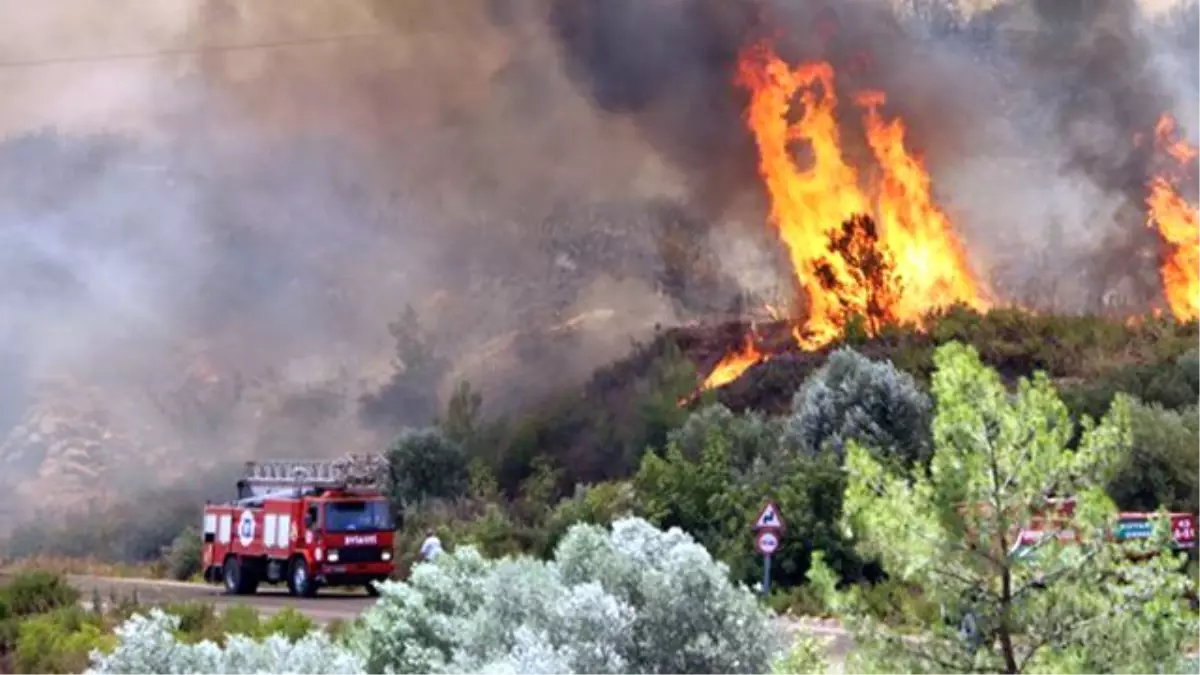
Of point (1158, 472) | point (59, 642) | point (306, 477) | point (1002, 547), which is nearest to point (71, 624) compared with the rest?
point (59, 642)

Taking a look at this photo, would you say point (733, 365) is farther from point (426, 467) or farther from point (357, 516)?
point (357, 516)

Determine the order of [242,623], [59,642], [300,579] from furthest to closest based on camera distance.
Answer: [300,579] → [59,642] → [242,623]

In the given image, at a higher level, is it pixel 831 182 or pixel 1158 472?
pixel 831 182

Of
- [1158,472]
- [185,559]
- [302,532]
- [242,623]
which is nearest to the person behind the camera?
[242,623]

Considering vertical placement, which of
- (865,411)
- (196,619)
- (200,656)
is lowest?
(200,656)

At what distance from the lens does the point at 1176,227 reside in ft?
177

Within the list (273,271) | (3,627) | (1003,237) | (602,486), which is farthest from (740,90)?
(3,627)

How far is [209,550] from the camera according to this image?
1364 inches

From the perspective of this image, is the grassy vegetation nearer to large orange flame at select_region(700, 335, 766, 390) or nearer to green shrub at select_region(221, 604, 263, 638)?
green shrub at select_region(221, 604, 263, 638)

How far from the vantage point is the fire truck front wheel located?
33156 millimetres

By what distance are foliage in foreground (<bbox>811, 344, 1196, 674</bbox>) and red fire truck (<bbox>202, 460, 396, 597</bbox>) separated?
2356 cm

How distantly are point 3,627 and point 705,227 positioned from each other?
111 ft

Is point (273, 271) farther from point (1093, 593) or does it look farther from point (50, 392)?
point (1093, 593)

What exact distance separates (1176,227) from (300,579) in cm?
3327
